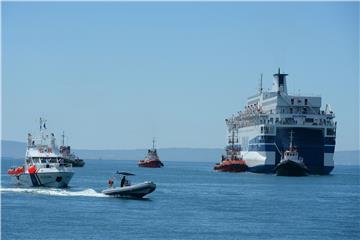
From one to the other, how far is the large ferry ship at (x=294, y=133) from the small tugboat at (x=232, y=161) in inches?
245

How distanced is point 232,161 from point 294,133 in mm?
20998

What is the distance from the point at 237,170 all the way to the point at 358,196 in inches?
1950

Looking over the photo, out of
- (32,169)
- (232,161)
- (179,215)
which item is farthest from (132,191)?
(232,161)

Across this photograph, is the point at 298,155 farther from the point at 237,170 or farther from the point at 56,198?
the point at 56,198

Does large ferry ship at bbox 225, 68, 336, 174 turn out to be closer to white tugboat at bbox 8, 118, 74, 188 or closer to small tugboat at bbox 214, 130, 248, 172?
small tugboat at bbox 214, 130, 248, 172

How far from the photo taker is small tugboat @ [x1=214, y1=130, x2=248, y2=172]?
12269cm

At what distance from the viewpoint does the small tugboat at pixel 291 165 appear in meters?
102

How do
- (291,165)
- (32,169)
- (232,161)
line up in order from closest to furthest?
(32,169) < (291,165) < (232,161)

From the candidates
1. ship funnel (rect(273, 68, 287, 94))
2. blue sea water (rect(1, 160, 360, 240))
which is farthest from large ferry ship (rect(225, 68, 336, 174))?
blue sea water (rect(1, 160, 360, 240))

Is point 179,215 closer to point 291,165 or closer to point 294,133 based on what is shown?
point 291,165

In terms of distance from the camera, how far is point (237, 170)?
12419cm

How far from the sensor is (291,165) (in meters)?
103

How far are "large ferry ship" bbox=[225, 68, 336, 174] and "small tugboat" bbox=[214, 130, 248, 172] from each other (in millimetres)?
6218

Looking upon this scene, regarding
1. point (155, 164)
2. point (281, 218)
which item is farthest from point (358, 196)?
point (155, 164)
